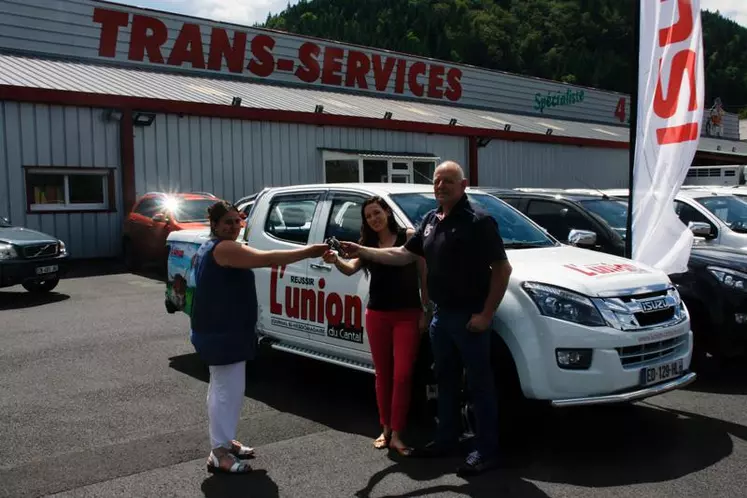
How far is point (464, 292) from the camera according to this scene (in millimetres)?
4207

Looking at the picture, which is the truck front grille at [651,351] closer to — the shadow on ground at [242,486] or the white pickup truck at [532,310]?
the white pickup truck at [532,310]

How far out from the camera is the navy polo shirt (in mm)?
4180

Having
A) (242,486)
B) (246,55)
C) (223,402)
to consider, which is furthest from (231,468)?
(246,55)

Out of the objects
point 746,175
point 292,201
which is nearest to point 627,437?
point 292,201

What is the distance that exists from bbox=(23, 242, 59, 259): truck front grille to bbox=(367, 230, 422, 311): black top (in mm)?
7835

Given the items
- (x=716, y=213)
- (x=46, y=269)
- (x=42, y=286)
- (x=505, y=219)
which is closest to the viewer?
(x=505, y=219)

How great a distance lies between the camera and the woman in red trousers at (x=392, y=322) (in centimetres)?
464

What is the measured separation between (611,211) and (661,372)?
16.0 ft

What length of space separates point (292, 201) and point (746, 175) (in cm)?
1740

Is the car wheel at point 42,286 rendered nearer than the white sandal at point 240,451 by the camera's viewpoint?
No

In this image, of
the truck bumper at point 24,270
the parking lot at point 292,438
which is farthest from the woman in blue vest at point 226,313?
the truck bumper at point 24,270

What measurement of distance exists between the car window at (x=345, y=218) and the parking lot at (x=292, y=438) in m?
1.32

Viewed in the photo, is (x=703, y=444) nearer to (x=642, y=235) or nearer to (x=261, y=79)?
(x=642, y=235)

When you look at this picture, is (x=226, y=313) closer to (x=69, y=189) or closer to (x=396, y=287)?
(x=396, y=287)
